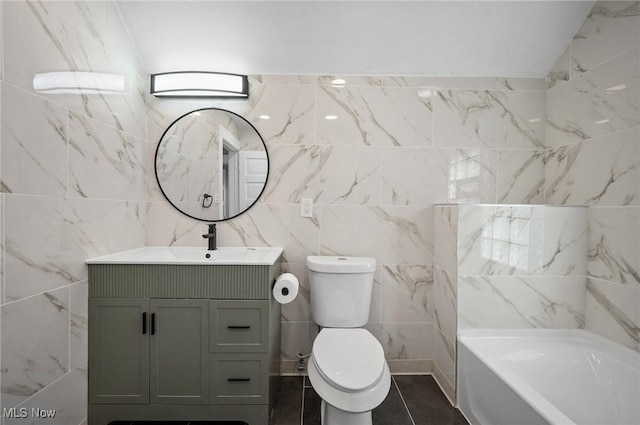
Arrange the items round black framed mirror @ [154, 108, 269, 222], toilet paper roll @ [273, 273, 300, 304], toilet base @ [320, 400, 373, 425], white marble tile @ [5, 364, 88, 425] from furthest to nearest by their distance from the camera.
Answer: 1. round black framed mirror @ [154, 108, 269, 222]
2. toilet paper roll @ [273, 273, 300, 304]
3. toilet base @ [320, 400, 373, 425]
4. white marble tile @ [5, 364, 88, 425]

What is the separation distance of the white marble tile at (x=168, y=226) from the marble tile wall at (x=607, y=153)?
2.36 metres

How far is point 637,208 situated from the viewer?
1392 mm

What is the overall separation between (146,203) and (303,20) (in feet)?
5.02

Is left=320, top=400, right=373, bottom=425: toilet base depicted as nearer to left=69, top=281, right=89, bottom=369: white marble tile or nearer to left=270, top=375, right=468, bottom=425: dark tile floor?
left=270, top=375, right=468, bottom=425: dark tile floor

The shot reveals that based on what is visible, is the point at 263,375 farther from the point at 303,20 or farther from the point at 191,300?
the point at 303,20

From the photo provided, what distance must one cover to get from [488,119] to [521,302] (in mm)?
1189

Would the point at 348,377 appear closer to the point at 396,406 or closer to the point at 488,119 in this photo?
the point at 396,406

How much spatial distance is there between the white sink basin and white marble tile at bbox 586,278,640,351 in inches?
69.2

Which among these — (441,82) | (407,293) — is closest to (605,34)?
(441,82)

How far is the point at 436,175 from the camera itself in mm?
2002

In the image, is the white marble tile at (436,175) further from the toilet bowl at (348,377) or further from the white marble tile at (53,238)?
the white marble tile at (53,238)

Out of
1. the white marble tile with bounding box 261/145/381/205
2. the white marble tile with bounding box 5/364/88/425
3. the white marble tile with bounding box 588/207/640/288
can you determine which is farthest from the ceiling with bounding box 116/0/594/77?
the white marble tile with bounding box 5/364/88/425

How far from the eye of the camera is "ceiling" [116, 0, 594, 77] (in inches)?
65.5

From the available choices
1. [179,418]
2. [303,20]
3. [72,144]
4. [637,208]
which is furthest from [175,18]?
[637,208]
